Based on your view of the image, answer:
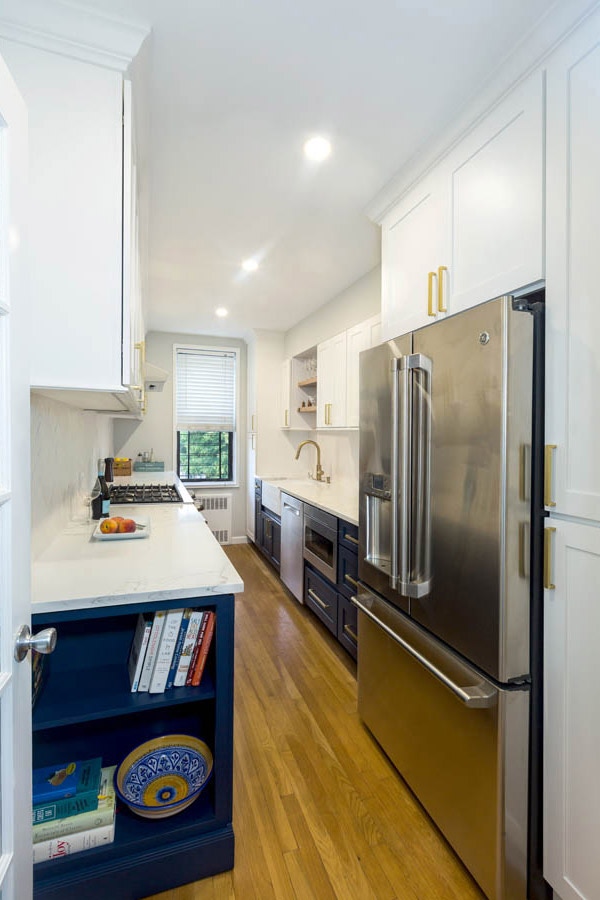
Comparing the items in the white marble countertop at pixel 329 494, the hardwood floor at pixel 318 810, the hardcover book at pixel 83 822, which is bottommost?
the hardwood floor at pixel 318 810

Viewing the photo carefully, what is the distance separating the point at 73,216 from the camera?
46.2 inches

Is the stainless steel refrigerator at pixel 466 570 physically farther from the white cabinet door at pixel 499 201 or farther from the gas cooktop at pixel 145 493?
the gas cooktop at pixel 145 493

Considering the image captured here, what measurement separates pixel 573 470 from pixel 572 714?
0.64 m

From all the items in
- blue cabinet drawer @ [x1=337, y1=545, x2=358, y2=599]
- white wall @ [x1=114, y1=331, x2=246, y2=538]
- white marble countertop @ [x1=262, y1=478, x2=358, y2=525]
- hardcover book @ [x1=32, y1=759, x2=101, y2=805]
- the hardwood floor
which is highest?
white wall @ [x1=114, y1=331, x2=246, y2=538]

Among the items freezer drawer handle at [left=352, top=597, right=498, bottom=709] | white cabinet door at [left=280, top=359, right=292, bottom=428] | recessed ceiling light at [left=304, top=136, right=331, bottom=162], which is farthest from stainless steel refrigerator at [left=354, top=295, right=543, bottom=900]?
white cabinet door at [left=280, top=359, right=292, bottom=428]

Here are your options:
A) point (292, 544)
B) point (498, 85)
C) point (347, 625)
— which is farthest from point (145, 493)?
point (498, 85)

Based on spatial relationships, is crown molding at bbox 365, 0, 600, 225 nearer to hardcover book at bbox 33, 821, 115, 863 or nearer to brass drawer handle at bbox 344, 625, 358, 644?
brass drawer handle at bbox 344, 625, 358, 644

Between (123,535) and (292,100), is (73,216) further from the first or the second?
(123,535)

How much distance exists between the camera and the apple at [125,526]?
197 cm

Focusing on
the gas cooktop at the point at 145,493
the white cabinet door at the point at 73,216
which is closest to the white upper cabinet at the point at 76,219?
the white cabinet door at the point at 73,216

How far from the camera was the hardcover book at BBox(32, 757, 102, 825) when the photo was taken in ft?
4.01

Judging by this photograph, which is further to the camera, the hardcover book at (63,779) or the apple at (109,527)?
the apple at (109,527)

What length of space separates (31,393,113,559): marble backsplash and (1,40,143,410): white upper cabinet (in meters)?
0.39

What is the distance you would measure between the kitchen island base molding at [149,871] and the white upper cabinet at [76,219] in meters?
1.36
